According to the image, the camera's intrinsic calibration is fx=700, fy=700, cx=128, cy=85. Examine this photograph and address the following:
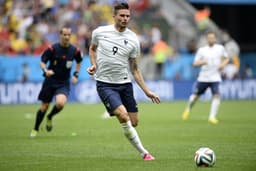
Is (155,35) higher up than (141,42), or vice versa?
(155,35)

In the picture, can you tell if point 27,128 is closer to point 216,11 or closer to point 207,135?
point 207,135

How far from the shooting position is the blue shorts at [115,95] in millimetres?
12102

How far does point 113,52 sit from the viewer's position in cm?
1237

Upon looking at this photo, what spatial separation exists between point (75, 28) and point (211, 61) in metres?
13.0

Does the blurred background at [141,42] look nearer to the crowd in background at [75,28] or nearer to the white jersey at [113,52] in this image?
the crowd in background at [75,28]

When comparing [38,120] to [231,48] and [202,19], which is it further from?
[202,19]

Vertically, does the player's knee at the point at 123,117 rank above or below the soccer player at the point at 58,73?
above

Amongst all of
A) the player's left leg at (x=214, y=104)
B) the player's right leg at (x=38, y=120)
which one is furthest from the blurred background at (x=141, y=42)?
the player's right leg at (x=38, y=120)

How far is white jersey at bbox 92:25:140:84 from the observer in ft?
40.6

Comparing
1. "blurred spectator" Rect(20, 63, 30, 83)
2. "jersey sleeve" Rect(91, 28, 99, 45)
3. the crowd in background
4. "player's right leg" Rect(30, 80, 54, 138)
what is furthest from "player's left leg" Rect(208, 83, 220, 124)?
"blurred spectator" Rect(20, 63, 30, 83)

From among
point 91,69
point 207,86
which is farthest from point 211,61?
point 91,69

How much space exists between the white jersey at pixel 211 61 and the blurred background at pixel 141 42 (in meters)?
10.9

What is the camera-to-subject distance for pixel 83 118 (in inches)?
930

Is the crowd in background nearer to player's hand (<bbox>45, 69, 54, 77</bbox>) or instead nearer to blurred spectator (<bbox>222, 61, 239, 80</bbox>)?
blurred spectator (<bbox>222, 61, 239, 80</bbox>)
